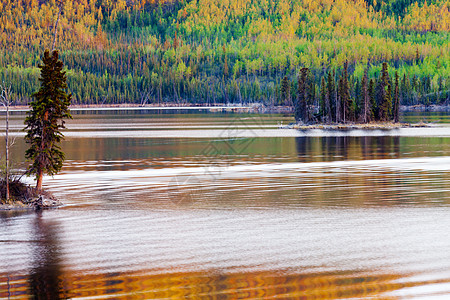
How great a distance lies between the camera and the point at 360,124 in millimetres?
119000

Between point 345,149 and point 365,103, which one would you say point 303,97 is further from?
point 345,149

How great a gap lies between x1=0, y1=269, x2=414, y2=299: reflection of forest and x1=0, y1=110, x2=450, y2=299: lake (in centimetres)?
3

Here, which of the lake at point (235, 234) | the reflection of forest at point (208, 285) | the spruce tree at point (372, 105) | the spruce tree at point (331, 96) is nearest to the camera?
the reflection of forest at point (208, 285)

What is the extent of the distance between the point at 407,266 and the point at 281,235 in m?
5.62

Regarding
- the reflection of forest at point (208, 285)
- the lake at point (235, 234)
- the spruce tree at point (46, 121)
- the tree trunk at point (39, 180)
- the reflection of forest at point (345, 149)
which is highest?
the spruce tree at point (46, 121)

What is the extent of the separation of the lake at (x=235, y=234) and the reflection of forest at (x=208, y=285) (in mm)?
26

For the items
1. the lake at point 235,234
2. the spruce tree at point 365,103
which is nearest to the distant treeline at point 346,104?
the spruce tree at point 365,103

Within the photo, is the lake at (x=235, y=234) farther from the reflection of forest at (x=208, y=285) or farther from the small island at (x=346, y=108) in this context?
the small island at (x=346, y=108)

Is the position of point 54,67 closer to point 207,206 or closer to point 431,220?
point 207,206

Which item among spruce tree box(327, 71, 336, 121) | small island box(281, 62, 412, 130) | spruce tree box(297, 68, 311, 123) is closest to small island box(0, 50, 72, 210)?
spruce tree box(297, 68, 311, 123)

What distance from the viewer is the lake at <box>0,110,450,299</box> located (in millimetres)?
18719

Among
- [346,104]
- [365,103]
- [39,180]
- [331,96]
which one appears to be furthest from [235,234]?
[346,104]

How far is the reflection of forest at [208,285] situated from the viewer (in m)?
17.9

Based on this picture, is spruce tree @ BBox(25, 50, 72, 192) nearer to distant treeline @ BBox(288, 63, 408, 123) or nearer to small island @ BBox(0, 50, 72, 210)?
small island @ BBox(0, 50, 72, 210)
